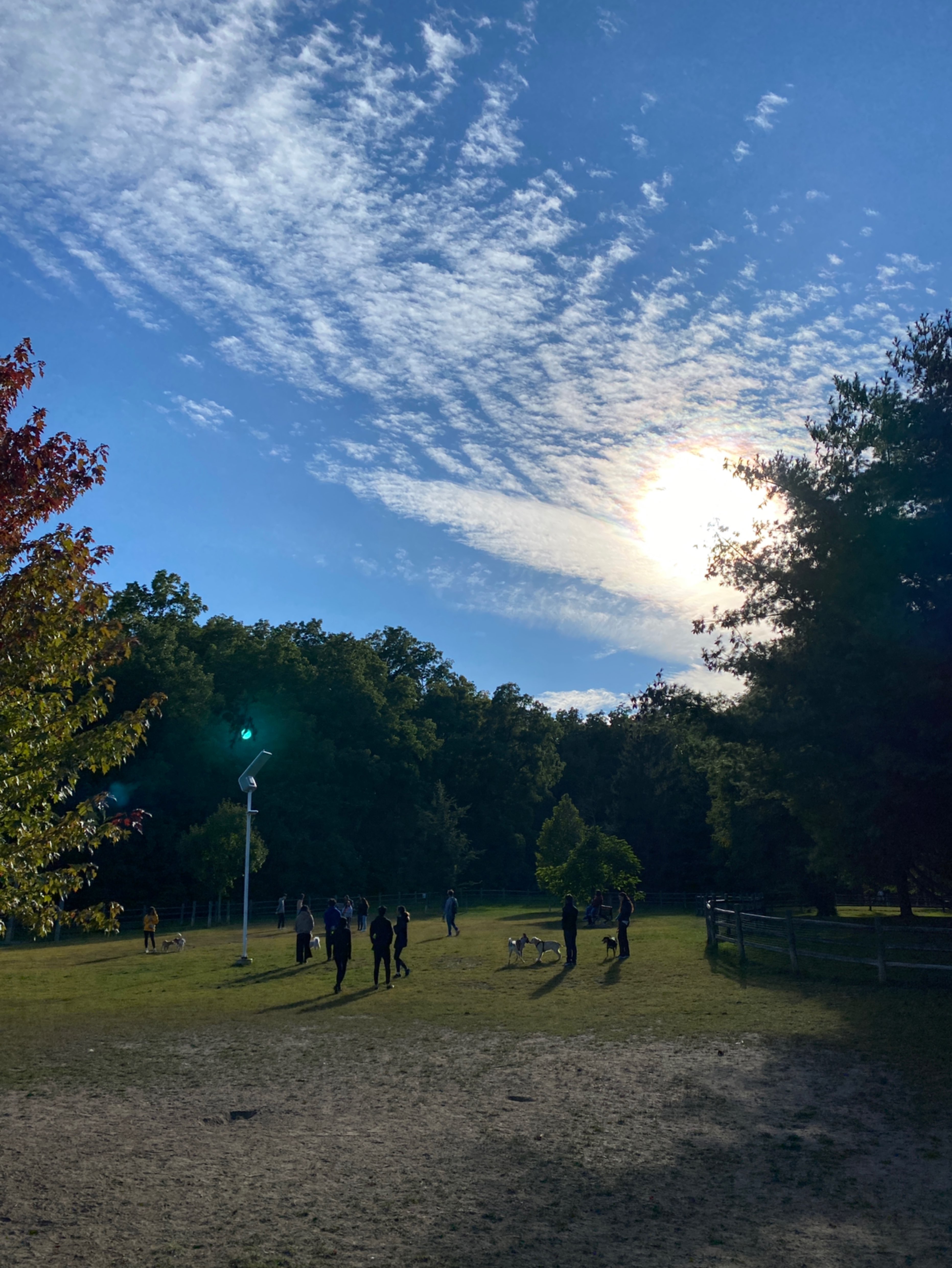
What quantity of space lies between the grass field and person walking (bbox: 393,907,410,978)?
8.38 ft

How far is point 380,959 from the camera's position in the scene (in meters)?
20.4

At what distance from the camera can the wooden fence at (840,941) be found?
59.2 feet

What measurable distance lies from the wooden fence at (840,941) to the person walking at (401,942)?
815 centimetres

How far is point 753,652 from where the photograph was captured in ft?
74.9

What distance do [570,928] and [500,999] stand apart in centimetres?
572

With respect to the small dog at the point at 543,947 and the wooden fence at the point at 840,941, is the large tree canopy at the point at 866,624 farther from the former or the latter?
the small dog at the point at 543,947

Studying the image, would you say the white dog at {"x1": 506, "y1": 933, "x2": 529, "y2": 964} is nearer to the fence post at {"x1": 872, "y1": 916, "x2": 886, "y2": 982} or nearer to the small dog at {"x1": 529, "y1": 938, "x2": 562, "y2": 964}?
the small dog at {"x1": 529, "y1": 938, "x2": 562, "y2": 964}

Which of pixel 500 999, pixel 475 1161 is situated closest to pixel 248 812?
pixel 500 999

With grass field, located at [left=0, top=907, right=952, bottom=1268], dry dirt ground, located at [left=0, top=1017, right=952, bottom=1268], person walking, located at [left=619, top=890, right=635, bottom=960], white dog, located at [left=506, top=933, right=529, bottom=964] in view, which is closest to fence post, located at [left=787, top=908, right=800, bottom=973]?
grass field, located at [left=0, top=907, right=952, bottom=1268]

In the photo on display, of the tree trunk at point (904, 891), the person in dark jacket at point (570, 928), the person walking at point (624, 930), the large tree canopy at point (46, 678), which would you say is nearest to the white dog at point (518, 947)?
the person in dark jacket at point (570, 928)

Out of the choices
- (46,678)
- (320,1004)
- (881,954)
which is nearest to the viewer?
(46,678)

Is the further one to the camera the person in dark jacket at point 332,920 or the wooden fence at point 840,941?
the person in dark jacket at point 332,920

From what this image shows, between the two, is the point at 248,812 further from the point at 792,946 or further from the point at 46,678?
the point at 46,678

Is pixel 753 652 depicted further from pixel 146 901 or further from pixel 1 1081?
pixel 146 901
